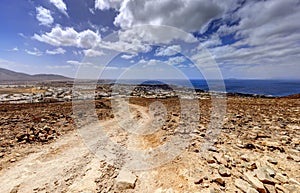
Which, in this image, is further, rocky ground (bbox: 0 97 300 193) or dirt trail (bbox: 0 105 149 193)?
dirt trail (bbox: 0 105 149 193)

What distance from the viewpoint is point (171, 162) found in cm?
582

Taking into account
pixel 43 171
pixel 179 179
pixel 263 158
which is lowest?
pixel 43 171

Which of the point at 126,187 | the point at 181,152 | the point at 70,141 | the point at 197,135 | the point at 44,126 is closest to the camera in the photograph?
the point at 126,187

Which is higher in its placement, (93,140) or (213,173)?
(213,173)

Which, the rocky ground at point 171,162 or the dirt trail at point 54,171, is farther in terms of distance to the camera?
the dirt trail at point 54,171

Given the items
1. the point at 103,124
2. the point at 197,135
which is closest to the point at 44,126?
the point at 103,124

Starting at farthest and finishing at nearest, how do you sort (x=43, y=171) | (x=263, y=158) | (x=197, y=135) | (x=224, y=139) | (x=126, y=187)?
1. (x=197, y=135)
2. (x=224, y=139)
3. (x=43, y=171)
4. (x=263, y=158)
5. (x=126, y=187)

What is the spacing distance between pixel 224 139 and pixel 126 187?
167 inches

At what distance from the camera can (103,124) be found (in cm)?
1154

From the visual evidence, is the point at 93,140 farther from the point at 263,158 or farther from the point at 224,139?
the point at 263,158

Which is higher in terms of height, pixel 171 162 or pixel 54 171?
pixel 171 162

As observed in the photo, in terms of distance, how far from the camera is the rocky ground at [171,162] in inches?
177

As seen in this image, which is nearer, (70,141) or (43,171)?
(43,171)

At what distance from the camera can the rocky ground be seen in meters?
4.49
